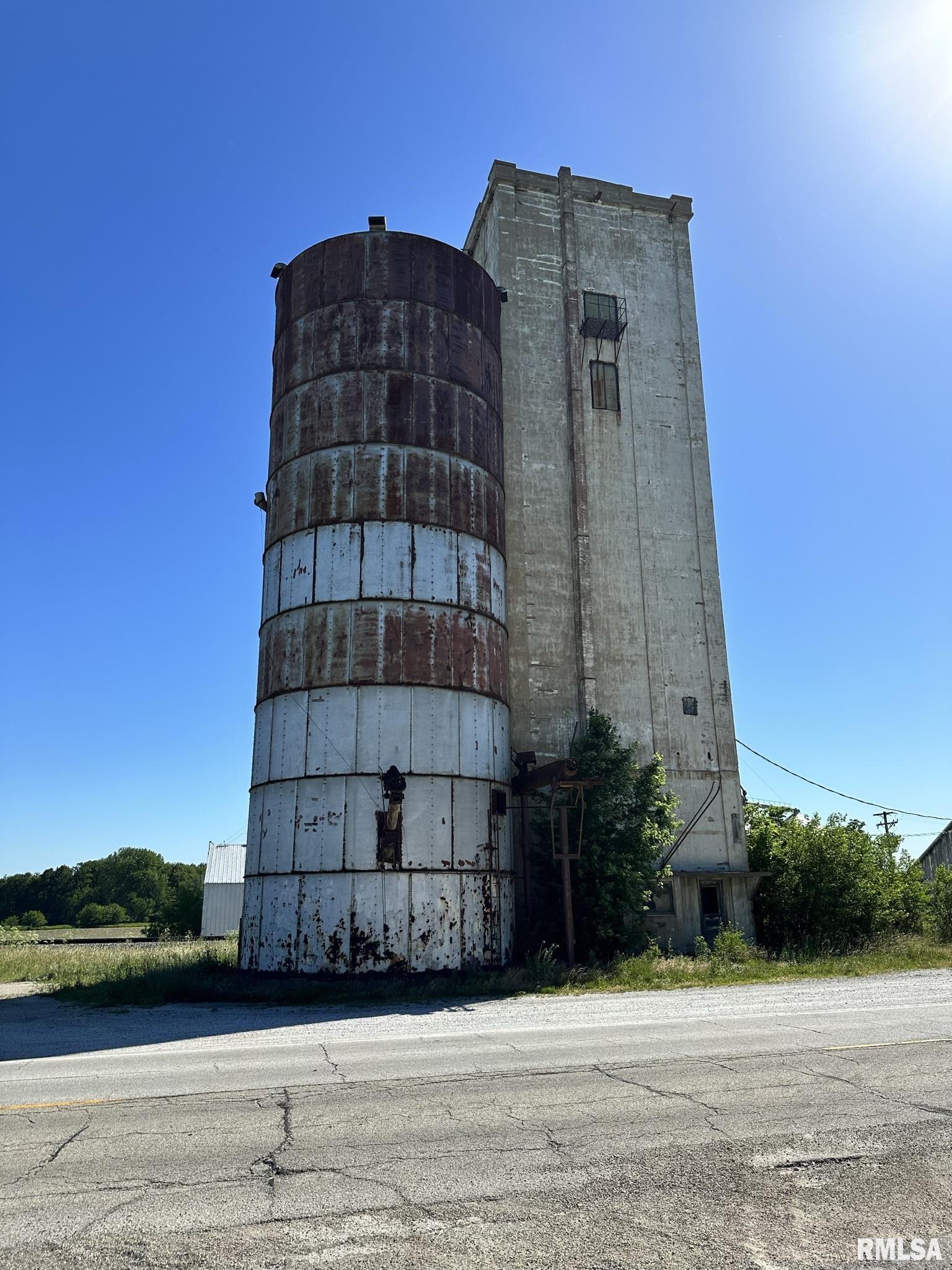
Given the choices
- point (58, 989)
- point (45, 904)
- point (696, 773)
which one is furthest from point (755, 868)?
point (45, 904)

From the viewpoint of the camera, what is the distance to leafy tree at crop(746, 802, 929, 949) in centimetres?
2691

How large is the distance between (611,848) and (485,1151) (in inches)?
712

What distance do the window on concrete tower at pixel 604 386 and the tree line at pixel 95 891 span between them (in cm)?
8686

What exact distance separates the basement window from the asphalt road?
953 inches

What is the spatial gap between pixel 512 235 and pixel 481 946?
81.1ft

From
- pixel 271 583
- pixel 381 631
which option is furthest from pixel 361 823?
pixel 271 583

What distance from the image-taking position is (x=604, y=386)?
3203 cm

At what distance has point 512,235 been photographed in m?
32.3

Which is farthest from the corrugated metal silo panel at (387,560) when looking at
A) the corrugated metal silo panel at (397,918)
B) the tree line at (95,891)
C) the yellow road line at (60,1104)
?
the tree line at (95,891)

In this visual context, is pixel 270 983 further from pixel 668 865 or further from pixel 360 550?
pixel 668 865

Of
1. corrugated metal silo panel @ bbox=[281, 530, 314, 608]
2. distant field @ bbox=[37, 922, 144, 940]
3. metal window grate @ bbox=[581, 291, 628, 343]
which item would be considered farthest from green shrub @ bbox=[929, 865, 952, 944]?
distant field @ bbox=[37, 922, 144, 940]

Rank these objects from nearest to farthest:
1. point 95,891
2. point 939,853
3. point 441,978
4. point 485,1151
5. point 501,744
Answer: point 485,1151, point 441,978, point 501,744, point 939,853, point 95,891

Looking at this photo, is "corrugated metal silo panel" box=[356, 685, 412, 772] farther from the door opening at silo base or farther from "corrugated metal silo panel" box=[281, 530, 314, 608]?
the door opening at silo base

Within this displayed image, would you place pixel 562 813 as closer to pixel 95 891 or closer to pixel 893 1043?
pixel 893 1043
